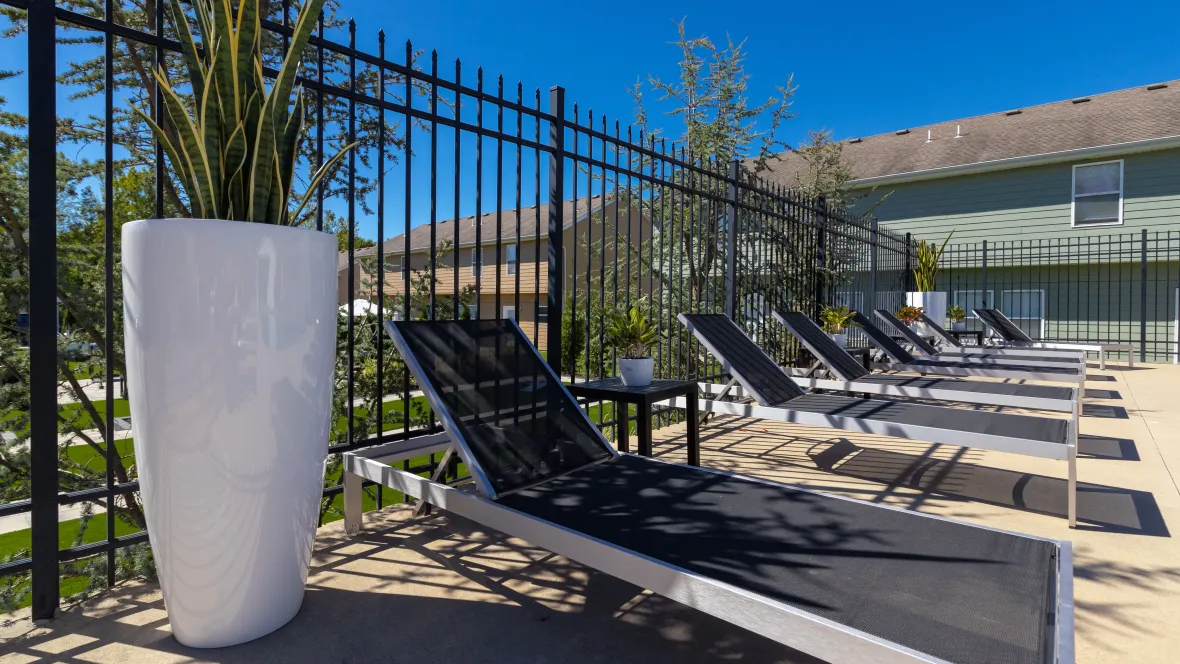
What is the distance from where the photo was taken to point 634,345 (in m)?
3.88

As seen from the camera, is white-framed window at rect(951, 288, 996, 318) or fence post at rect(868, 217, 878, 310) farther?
white-framed window at rect(951, 288, 996, 318)

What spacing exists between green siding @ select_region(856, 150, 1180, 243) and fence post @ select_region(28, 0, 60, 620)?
58.5 ft

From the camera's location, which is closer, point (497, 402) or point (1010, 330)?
point (497, 402)

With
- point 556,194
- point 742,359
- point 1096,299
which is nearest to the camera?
point 556,194

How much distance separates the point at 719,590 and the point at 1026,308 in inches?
707

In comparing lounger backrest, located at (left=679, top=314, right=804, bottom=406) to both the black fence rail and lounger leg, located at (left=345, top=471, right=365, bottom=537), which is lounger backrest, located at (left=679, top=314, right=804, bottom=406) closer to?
lounger leg, located at (left=345, top=471, right=365, bottom=537)

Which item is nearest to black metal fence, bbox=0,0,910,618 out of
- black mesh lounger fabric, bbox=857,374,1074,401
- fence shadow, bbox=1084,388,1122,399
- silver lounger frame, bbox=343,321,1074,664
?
silver lounger frame, bbox=343,321,1074,664

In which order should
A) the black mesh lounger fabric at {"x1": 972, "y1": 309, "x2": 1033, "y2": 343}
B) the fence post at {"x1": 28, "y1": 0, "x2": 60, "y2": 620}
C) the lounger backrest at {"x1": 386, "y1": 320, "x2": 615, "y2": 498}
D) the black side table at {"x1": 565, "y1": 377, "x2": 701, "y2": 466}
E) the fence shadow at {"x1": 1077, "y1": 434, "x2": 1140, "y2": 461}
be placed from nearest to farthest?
the fence post at {"x1": 28, "y1": 0, "x2": 60, "y2": 620}
the lounger backrest at {"x1": 386, "y1": 320, "x2": 615, "y2": 498}
the black side table at {"x1": 565, "y1": 377, "x2": 701, "y2": 466}
the fence shadow at {"x1": 1077, "y1": 434, "x2": 1140, "y2": 461}
the black mesh lounger fabric at {"x1": 972, "y1": 309, "x2": 1033, "y2": 343}

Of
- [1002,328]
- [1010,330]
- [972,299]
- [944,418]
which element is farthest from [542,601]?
[972,299]

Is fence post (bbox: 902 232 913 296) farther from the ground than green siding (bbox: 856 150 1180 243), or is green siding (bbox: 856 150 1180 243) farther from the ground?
green siding (bbox: 856 150 1180 243)

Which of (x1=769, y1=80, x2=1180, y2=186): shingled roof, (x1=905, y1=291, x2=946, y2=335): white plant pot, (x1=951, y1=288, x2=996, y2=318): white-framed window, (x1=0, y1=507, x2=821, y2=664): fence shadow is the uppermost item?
→ (x1=769, y1=80, x2=1180, y2=186): shingled roof

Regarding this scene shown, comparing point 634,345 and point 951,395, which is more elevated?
point 634,345

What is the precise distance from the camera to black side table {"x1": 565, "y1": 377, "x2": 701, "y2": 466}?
331 cm

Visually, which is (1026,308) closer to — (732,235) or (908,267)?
(908,267)
